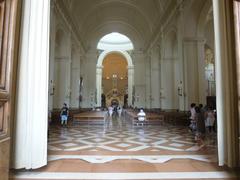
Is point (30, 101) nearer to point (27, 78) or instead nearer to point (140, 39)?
point (27, 78)

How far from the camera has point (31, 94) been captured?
3.73 metres

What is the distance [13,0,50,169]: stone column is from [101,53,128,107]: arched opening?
40.6m

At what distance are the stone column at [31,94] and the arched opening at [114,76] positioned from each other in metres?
40.6

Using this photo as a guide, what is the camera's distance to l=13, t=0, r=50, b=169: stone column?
3.62 meters

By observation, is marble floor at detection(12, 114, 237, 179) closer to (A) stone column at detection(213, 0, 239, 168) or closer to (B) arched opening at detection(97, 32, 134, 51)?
(A) stone column at detection(213, 0, 239, 168)

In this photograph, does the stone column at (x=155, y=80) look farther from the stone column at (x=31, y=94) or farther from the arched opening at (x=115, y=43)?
the stone column at (x=31, y=94)

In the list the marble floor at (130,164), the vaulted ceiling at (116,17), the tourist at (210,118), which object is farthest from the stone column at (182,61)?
the marble floor at (130,164)

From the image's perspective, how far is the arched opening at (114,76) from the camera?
44.8 meters

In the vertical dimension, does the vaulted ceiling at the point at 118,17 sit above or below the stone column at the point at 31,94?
above

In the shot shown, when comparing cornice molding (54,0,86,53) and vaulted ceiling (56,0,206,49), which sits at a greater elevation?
vaulted ceiling (56,0,206,49)

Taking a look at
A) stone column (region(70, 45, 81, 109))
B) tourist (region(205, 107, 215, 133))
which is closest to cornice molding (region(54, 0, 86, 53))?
stone column (region(70, 45, 81, 109))

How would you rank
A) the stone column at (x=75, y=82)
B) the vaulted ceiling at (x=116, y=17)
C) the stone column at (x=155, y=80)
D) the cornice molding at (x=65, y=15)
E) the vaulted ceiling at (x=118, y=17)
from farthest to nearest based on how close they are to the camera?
the stone column at (x=155, y=80) → the stone column at (x=75, y=82) → the vaulted ceiling at (x=116, y=17) → the vaulted ceiling at (x=118, y=17) → the cornice molding at (x=65, y=15)

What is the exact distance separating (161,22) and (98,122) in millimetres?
9037

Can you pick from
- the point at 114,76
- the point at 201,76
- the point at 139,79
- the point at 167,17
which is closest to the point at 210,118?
the point at 201,76
